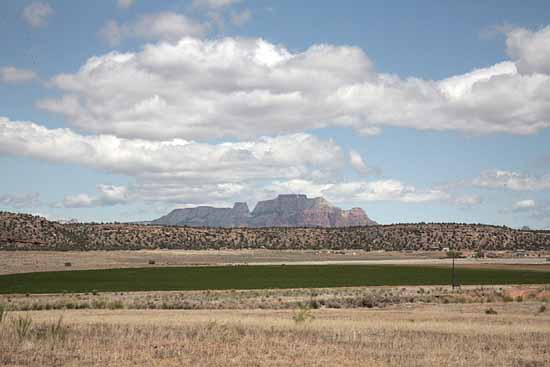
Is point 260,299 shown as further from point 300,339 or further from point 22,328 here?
point 22,328

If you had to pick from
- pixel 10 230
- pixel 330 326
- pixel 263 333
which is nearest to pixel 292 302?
pixel 330 326

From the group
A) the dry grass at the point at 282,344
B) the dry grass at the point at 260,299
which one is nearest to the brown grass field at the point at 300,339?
the dry grass at the point at 282,344

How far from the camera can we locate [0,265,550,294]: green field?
77975 mm

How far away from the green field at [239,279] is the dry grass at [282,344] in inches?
1677

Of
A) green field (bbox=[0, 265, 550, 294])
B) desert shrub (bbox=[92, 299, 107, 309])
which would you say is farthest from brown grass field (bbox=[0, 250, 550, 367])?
green field (bbox=[0, 265, 550, 294])

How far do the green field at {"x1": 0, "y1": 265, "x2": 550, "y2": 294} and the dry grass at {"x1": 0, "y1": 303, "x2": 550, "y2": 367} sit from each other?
42.6 meters

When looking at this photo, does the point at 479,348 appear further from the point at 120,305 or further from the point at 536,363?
the point at 120,305

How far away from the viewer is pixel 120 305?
51.5 metres

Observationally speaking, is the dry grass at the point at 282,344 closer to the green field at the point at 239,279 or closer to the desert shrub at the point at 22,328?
the desert shrub at the point at 22,328

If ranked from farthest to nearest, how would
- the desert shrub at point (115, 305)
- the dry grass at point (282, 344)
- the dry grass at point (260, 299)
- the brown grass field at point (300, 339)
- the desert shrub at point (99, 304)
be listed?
1. the dry grass at point (260, 299)
2. the desert shrub at point (99, 304)
3. the desert shrub at point (115, 305)
4. the brown grass field at point (300, 339)
5. the dry grass at point (282, 344)

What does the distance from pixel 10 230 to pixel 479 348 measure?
542ft

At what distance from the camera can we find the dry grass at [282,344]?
22.9 metres

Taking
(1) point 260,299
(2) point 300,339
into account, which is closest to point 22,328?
(2) point 300,339

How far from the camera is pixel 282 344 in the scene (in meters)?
26.6
